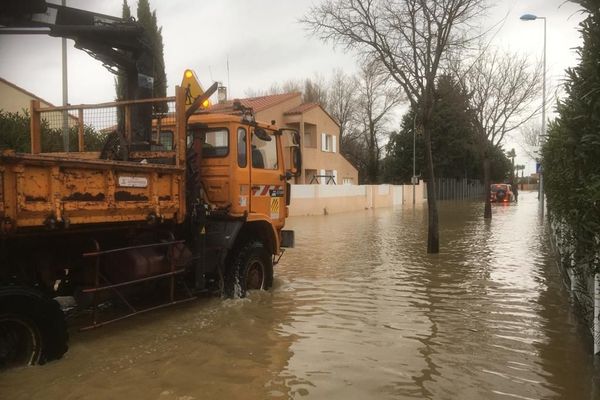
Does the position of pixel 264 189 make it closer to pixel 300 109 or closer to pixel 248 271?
pixel 248 271

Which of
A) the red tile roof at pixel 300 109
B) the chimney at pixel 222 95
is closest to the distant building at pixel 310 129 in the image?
the red tile roof at pixel 300 109

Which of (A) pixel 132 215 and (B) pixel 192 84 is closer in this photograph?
(A) pixel 132 215

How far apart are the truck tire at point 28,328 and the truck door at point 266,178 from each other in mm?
3549

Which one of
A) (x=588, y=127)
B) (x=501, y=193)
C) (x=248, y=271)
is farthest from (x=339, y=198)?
(x=588, y=127)

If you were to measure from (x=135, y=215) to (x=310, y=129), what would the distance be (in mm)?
31450

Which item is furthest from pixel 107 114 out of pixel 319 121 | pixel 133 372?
pixel 319 121

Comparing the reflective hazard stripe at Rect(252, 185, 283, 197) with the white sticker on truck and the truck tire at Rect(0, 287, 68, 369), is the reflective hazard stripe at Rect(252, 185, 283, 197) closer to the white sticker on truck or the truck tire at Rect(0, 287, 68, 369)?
the white sticker on truck

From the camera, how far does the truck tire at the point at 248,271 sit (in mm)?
7828

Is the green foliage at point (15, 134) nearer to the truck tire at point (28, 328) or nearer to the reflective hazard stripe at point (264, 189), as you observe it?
the reflective hazard stripe at point (264, 189)

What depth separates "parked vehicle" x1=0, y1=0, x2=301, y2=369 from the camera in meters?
5.02

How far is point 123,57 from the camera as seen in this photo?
7.30m

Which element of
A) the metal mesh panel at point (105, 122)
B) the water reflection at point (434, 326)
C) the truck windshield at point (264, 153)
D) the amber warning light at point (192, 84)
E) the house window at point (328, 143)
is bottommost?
the water reflection at point (434, 326)

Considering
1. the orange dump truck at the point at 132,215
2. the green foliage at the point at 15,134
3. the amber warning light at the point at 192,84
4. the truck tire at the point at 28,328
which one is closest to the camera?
the truck tire at the point at 28,328

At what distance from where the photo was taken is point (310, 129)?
37125 millimetres
